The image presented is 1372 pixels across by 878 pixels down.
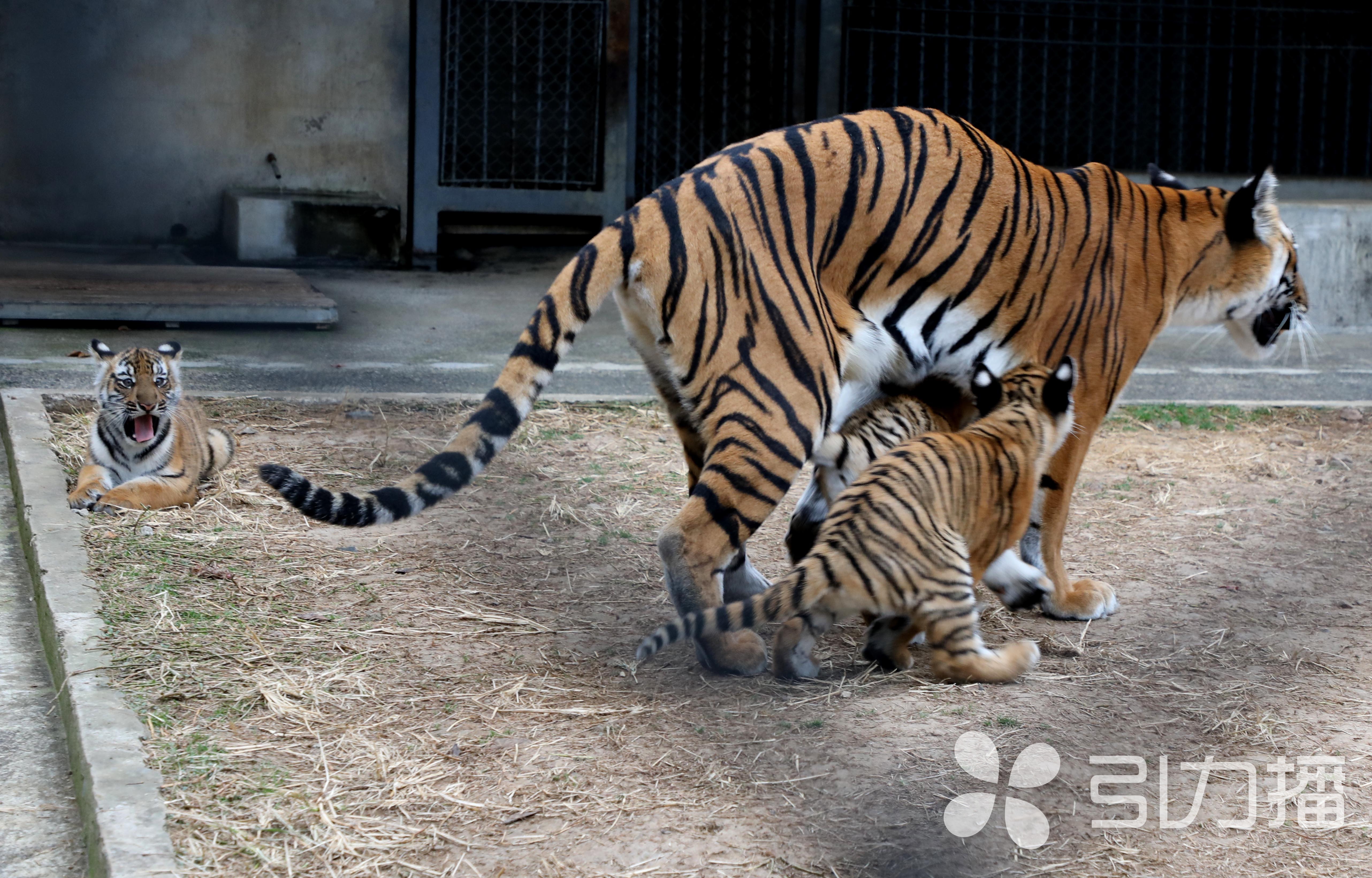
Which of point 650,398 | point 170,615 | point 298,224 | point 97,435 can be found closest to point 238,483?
point 97,435

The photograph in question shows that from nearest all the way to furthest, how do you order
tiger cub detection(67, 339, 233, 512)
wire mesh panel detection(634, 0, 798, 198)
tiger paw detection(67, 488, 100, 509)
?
tiger paw detection(67, 488, 100, 509) < tiger cub detection(67, 339, 233, 512) < wire mesh panel detection(634, 0, 798, 198)

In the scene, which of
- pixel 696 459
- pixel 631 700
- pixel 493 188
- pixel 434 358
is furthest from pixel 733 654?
pixel 493 188

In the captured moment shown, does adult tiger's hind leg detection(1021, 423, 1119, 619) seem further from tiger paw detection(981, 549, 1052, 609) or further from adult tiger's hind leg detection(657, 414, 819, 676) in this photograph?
adult tiger's hind leg detection(657, 414, 819, 676)

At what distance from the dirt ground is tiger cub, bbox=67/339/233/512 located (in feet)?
0.35

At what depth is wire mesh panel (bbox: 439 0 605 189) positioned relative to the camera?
890 centimetres

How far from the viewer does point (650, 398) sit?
566cm

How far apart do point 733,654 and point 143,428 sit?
2.21 meters

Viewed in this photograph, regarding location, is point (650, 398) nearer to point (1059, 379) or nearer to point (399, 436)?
point (399, 436)

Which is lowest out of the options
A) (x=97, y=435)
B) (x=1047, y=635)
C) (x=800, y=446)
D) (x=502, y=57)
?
(x=1047, y=635)

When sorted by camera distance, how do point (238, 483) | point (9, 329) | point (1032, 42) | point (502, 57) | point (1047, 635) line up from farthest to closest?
1. point (502, 57)
2. point (1032, 42)
3. point (9, 329)
4. point (238, 483)
5. point (1047, 635)

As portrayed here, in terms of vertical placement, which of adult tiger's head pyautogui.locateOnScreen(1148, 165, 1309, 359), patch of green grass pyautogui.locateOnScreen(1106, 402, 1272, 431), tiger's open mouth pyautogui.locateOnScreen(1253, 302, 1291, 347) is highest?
adult tiger's head pyautogui.locateOnScreen(1148, 165, 1309, 359)

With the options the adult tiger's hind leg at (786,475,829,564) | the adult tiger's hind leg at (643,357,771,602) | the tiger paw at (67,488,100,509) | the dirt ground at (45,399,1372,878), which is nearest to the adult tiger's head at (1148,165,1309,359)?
the dirt ground at (45,399,1372,878)

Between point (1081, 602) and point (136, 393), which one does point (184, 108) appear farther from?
point (1081, 602)

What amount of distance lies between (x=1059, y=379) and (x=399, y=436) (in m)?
2.64
